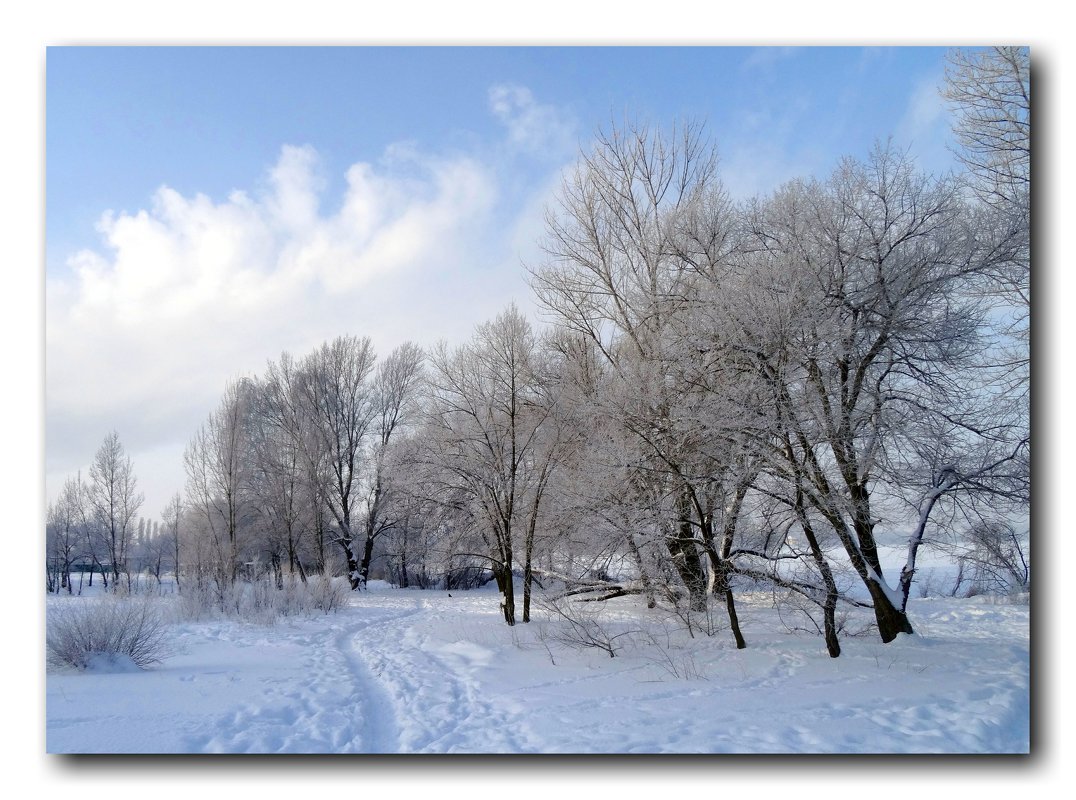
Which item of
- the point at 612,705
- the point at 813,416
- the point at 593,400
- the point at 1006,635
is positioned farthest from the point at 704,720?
the point at 593,400

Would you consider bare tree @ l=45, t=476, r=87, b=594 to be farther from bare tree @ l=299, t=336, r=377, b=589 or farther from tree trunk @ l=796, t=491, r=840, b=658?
tree trunk @ l=796, t=491, r=840, b=658

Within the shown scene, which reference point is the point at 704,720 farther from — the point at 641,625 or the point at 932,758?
the point at 641,625

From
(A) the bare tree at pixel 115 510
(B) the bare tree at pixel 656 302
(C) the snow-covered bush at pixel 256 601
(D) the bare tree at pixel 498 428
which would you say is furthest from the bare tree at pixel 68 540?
(B) the bare tree at pixel 656 302

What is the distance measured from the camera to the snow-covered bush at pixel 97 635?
615cm

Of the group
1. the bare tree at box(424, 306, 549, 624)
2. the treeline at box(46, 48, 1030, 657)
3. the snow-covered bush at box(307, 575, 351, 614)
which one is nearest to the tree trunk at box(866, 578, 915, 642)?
the treeline at box(46, 48, 1030, 657)

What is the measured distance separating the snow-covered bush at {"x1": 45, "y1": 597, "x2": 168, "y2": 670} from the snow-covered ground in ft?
1.08

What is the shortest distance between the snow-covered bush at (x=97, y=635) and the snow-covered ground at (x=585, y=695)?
0.33 metres

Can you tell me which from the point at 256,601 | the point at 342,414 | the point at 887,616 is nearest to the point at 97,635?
the point at 256,601

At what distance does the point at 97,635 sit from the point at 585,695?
18.2ft

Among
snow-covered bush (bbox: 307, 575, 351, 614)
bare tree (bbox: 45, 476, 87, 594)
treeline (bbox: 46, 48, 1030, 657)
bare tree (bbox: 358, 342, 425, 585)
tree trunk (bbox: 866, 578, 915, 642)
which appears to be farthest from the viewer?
bare tree (bbox: 358, 342, 425, 585)

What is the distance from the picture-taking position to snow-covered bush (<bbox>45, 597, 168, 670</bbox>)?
242 inches

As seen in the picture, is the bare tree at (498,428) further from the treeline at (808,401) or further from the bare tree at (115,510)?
the bare tree at (115,510)

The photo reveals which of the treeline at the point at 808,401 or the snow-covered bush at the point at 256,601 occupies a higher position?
the treeline at the point at 808,401

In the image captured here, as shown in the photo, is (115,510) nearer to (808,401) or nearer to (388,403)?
(388,403)
